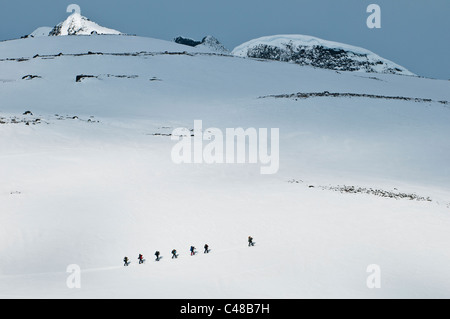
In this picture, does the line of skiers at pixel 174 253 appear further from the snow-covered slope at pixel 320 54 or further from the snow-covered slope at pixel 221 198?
the snow-covered slope at pixel 320 54

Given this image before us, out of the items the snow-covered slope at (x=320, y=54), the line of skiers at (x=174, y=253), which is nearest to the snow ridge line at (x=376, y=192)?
the line of skiers at (x=174, y=253)

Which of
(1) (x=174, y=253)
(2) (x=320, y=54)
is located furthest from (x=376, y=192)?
(2) (x=320, y=54)

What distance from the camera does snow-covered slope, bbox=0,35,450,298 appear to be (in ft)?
55.6

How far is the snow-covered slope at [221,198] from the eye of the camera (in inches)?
667

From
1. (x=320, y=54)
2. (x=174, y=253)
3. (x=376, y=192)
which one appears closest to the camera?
(x=174, y=253)

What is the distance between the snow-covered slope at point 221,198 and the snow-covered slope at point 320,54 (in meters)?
103

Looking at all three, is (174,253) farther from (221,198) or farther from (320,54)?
(320,54)

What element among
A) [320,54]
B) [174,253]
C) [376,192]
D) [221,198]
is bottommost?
[174,253]

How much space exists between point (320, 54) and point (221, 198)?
158 meters

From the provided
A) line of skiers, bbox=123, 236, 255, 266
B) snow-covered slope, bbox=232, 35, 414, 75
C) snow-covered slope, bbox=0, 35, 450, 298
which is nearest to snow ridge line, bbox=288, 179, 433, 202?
snow-covered slope, bbox=0, 35, 450, 298

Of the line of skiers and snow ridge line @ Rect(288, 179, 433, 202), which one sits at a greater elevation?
snow ridge line @ Rect(288, 179, 433, 202)

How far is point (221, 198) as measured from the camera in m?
25.2

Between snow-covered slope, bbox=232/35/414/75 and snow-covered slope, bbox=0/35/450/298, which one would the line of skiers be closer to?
snow-covered slope, bbox=0/35/450/298

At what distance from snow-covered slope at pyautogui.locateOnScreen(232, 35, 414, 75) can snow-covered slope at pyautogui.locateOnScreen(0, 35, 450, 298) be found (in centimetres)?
10319
